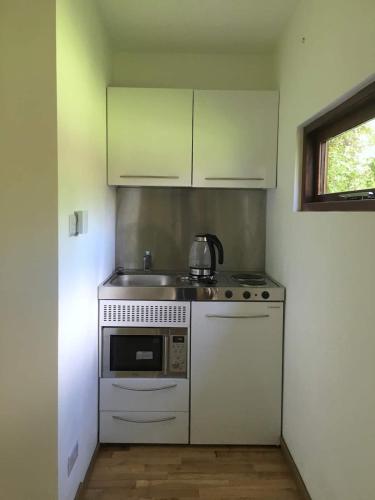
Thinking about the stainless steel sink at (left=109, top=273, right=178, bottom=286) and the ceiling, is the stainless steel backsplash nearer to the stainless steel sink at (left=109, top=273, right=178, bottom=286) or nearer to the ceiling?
the stainless steel sink at (left=109, top=273, right=178, bottom=286)

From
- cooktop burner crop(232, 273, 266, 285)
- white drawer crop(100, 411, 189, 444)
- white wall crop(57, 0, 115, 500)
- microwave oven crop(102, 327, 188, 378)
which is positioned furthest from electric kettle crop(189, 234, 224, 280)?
white drawer crop(100, 411, 189, 444)

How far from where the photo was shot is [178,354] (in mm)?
2396

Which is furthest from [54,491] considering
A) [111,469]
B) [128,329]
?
[128,329]

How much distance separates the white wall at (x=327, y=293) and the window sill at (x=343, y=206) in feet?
0.19

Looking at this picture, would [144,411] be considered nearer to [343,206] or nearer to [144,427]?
[144,427]

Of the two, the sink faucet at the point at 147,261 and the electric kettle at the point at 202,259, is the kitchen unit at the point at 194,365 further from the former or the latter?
the sink faucet at the point at 147,261

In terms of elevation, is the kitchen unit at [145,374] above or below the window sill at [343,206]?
below

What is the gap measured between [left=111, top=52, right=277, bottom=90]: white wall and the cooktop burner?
4.32 ft

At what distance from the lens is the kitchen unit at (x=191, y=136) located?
2584mm

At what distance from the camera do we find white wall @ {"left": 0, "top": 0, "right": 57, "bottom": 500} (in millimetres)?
1529

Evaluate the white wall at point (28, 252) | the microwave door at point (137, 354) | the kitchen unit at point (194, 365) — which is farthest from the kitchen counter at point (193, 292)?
the white wall at point (28, 252)

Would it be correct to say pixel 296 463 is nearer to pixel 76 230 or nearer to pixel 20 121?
pixel 76 230

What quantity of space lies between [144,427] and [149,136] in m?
1.78

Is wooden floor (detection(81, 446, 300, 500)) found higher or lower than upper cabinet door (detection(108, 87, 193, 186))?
lower
